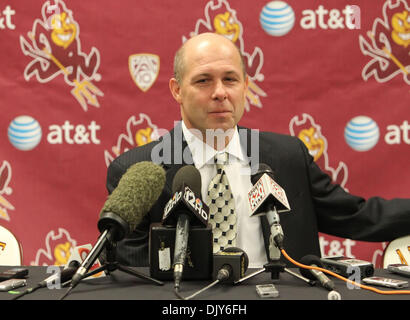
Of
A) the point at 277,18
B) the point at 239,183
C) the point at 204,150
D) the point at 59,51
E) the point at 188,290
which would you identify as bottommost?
the point at 188,290

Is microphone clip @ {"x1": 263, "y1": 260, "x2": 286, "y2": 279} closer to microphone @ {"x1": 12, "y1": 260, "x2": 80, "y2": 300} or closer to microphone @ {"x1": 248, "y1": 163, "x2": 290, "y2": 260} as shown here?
microphone @ {"x1": 248, "y1": 163, "x2": 290, "y2": 260}

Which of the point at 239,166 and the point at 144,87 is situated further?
the point at 144,87

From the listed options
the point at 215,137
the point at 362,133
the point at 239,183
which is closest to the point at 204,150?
the point at 215,137

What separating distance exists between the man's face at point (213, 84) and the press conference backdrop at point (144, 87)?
695 mm

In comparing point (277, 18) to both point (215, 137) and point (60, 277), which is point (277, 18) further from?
point (60, 277)

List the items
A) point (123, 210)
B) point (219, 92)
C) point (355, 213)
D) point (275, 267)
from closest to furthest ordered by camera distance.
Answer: point (123, 210) < point (275, 267) < point (219, 92) < point (355, 213)

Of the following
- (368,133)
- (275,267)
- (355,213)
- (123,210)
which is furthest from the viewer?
(368,133)

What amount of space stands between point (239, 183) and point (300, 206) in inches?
11.1

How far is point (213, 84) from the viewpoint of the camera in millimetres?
1764

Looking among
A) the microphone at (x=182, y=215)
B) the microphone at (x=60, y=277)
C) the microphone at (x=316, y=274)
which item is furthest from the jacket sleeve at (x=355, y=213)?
the microphone at (x=60, y=277)

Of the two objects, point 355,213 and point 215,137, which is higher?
point 215,137

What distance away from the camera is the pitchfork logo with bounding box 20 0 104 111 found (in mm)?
2504

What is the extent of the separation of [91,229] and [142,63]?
3.10 feet
